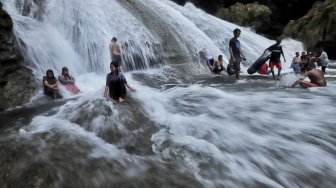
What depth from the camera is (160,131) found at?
21.2ft

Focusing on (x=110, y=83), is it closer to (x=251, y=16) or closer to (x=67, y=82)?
(x=67, y=82)

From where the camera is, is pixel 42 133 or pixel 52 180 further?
pixel 42 133

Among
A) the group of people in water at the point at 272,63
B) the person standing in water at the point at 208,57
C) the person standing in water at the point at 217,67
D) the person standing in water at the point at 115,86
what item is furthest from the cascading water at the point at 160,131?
the person standing in water at the point at 208,57

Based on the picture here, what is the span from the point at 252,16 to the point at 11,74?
67.7 feet

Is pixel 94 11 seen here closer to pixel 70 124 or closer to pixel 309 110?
pixel 70 124

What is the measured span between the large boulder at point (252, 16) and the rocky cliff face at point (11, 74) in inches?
757

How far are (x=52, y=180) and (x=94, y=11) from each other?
34.0 ft

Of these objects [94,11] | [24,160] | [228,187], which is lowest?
[228,187]

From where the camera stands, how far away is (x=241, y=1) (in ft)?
103

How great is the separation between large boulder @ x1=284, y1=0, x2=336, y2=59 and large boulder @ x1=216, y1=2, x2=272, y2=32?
350 centimetres

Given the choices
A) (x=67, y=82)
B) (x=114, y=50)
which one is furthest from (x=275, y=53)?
(x=67, y=82)

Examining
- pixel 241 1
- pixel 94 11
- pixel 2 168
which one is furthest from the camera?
pixel 241 1

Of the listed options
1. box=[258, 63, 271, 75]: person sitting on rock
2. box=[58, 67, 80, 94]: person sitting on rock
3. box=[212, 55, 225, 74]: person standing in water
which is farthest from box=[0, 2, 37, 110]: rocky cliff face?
box=[258, 63, 271, 75]: person sitting on rock

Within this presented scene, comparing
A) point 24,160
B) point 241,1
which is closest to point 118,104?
point 24,160
